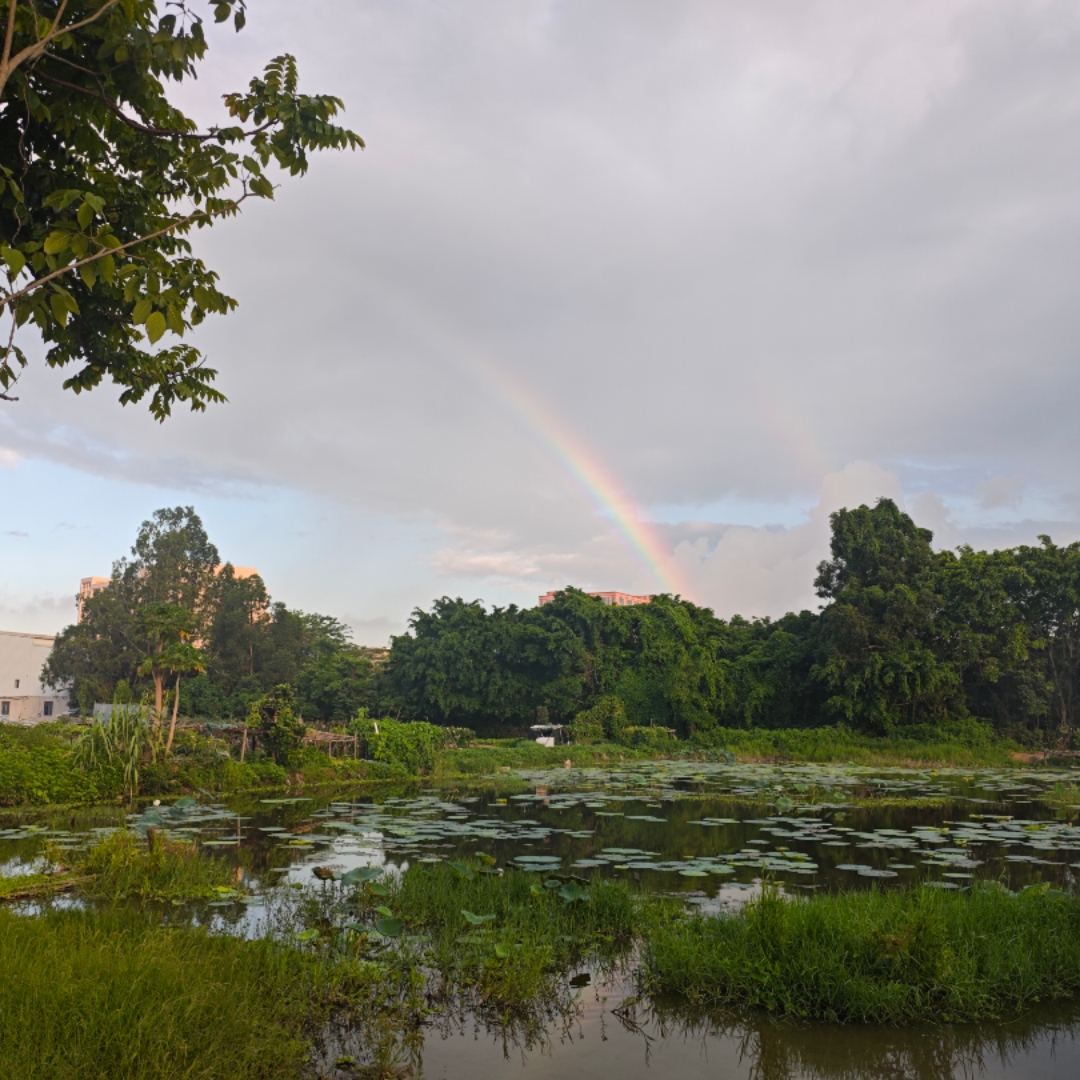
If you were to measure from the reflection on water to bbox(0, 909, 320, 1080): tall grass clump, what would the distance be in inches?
33.4

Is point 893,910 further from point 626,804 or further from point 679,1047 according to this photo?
point 626,804

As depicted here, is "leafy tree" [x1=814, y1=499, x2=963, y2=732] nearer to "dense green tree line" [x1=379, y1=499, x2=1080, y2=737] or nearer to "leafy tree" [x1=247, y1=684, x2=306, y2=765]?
"dense green tree line" [x1=379, y1=499, x2=1080, y2=737]

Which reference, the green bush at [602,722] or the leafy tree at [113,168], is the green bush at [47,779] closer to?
the leafy tree at [113,168]

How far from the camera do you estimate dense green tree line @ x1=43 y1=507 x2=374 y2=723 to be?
124 feet

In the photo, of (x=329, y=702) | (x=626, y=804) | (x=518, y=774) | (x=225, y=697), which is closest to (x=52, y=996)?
(x=626, y=804)

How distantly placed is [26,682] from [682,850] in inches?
1898

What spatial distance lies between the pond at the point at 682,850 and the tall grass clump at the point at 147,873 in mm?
436

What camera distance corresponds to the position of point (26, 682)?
152 feet

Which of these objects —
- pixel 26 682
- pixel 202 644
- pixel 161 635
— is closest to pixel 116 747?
pixel 161 635

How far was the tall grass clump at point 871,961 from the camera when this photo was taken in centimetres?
469

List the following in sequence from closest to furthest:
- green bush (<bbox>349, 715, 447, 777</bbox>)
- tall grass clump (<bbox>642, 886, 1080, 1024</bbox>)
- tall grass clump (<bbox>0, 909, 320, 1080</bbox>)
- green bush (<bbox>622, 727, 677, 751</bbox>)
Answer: tall grass clump (<bbox>0, 909, 320, 1080</bbox>) → tall grass clump (<bbox>642, 886, 1080, 1024</bbox>) → green bush (<bbox>349, 715, 447, 777</bbox>) → green bush (<bbox>622, 727, 677, 751</bbox>)

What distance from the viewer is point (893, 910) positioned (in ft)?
18.5

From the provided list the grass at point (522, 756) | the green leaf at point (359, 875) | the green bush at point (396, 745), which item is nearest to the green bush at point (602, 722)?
the grass at point (522, 756)

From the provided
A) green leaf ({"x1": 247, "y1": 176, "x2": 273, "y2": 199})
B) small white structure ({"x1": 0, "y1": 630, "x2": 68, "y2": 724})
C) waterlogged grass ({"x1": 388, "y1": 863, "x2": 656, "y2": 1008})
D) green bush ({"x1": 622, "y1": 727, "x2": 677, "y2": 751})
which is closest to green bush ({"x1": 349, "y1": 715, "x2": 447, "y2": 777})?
green bush ({"x1": 622, "y1": 727, "x2": 677, "y2": 751})
